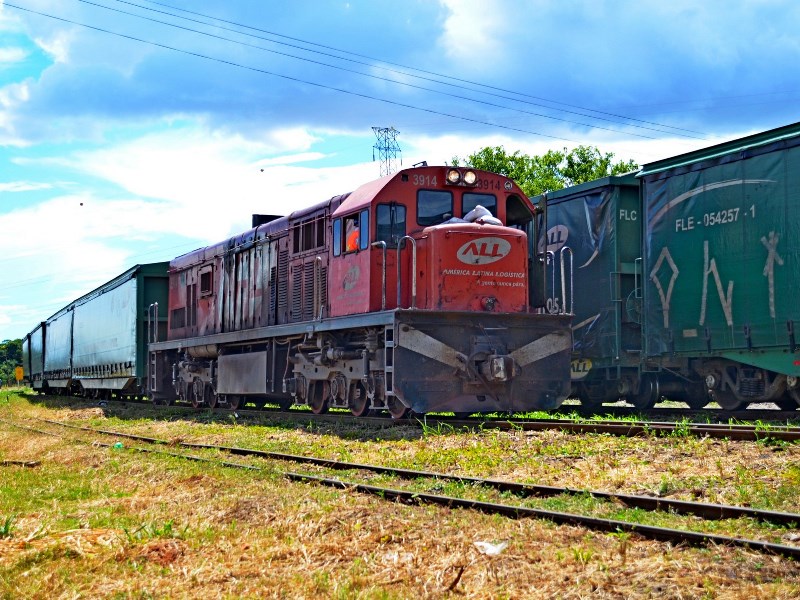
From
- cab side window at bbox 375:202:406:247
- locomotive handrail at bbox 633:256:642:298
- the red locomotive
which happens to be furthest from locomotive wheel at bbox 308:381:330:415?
locomotive handrail at bbox 633:256:642:298

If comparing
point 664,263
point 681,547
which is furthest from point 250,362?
point 681,547

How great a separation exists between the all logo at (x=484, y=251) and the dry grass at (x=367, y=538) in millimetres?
3151

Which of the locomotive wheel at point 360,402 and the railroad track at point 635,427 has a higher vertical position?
the locomotive wheel at point 360,402

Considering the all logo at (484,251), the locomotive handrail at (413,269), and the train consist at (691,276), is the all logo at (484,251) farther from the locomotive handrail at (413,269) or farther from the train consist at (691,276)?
the train consist at (691,276)

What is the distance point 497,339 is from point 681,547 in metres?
7.28

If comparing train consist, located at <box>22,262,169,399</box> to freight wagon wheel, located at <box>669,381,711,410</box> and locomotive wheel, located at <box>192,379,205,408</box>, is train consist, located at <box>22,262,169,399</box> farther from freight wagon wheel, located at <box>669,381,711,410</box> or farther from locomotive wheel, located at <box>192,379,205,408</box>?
freight wagon wheel, located at <box>669,381,711,410</box>

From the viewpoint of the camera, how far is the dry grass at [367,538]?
15.8ft

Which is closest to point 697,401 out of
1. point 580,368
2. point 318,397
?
point 580,368

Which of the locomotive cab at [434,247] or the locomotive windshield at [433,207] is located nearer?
the locomotive cab at [434,247]

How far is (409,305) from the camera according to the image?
12.9m

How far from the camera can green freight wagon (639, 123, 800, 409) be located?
12672 mm

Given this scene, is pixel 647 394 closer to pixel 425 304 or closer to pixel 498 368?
pixel 498 368

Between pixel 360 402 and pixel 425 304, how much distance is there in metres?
2.01

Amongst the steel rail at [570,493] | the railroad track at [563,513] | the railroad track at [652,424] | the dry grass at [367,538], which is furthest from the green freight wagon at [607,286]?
the railroad track at [563,513]
